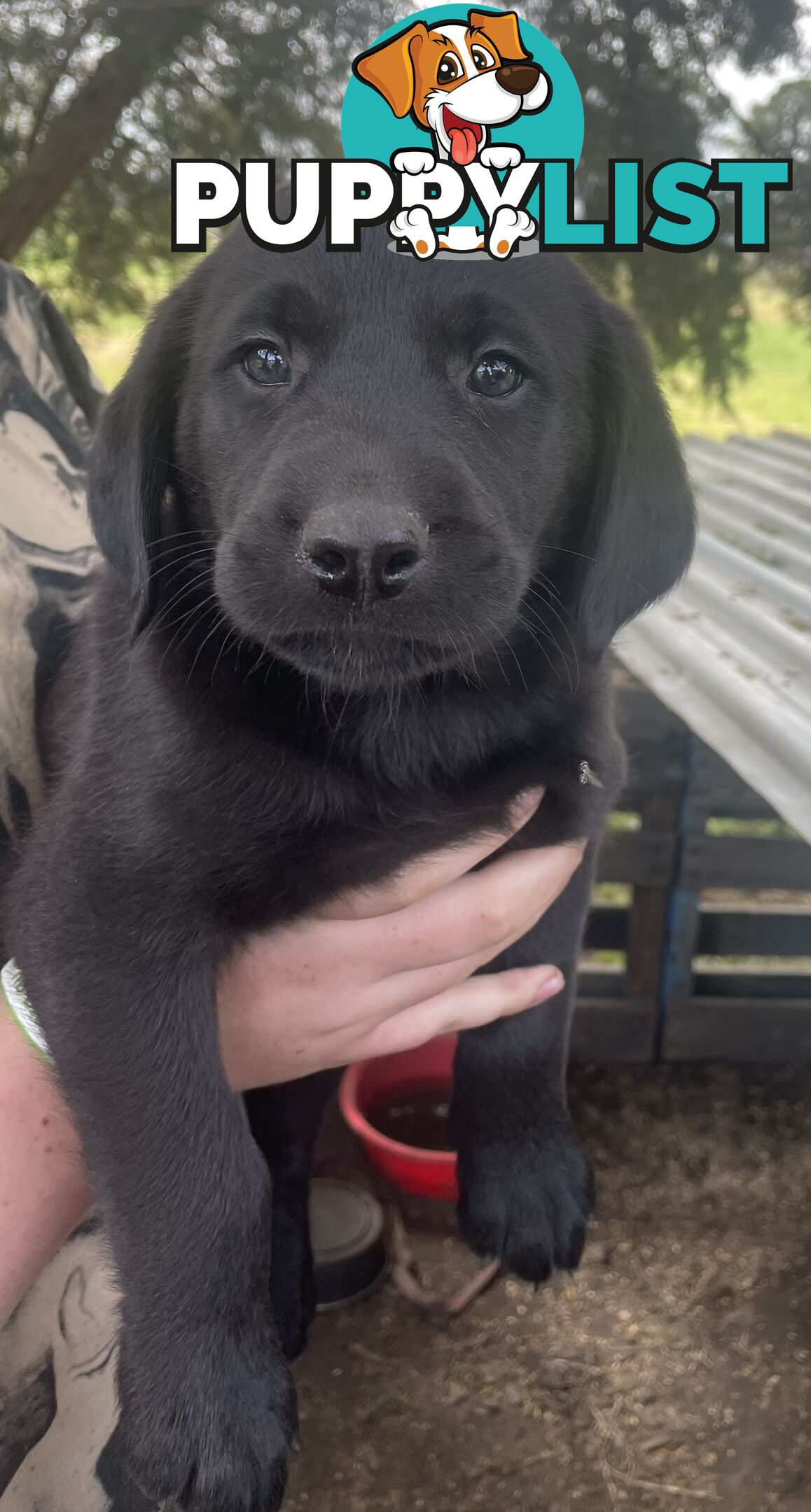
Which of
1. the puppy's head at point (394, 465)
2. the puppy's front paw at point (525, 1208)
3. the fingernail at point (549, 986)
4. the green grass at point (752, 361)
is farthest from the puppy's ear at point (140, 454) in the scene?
the green grass at point (752, 361)

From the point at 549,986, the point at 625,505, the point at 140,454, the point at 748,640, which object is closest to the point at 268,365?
the point at 140,454

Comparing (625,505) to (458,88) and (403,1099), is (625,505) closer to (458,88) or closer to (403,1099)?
(458,88)

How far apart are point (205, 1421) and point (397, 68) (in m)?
1.38

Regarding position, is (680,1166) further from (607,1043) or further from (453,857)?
(453,857)

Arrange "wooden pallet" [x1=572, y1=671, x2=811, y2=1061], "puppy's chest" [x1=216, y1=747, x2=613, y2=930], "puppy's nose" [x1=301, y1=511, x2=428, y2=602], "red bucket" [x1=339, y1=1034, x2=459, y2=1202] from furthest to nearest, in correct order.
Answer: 1. "wooden pallet" [x1=572, y1=671, x2=811, y2=1061]
2. "red bucket" [x1=339, y1=1034, x2=459, y2=1202]
3. "puppy's chest" [x1=216, y1=747, x2=613, y2=930]
4. "puppy's nose" [x1=301, y1=511, x2=428, y2=602]

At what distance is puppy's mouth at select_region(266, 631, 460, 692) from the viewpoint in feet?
3.14

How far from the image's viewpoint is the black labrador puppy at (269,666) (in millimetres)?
985

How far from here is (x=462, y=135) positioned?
1.22m

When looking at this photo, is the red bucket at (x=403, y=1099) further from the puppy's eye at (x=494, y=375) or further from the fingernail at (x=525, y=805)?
the puppy's eye at (x=494, y=375)

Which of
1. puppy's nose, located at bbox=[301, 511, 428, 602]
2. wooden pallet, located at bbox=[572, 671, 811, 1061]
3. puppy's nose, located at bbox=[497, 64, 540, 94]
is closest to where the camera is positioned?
puppy's nose, located at bbox=[301, 511, 428, 602]

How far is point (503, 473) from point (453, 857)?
14.7 inches

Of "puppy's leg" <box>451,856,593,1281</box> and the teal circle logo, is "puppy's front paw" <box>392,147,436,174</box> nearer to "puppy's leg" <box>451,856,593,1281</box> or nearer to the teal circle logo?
the teal circle logo

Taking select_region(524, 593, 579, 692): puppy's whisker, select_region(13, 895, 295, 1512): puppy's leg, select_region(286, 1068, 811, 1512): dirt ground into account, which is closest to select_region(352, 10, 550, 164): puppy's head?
select_region(524, 593, 579, 692): puppy's whisker

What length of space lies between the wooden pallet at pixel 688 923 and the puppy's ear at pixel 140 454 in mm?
1122
